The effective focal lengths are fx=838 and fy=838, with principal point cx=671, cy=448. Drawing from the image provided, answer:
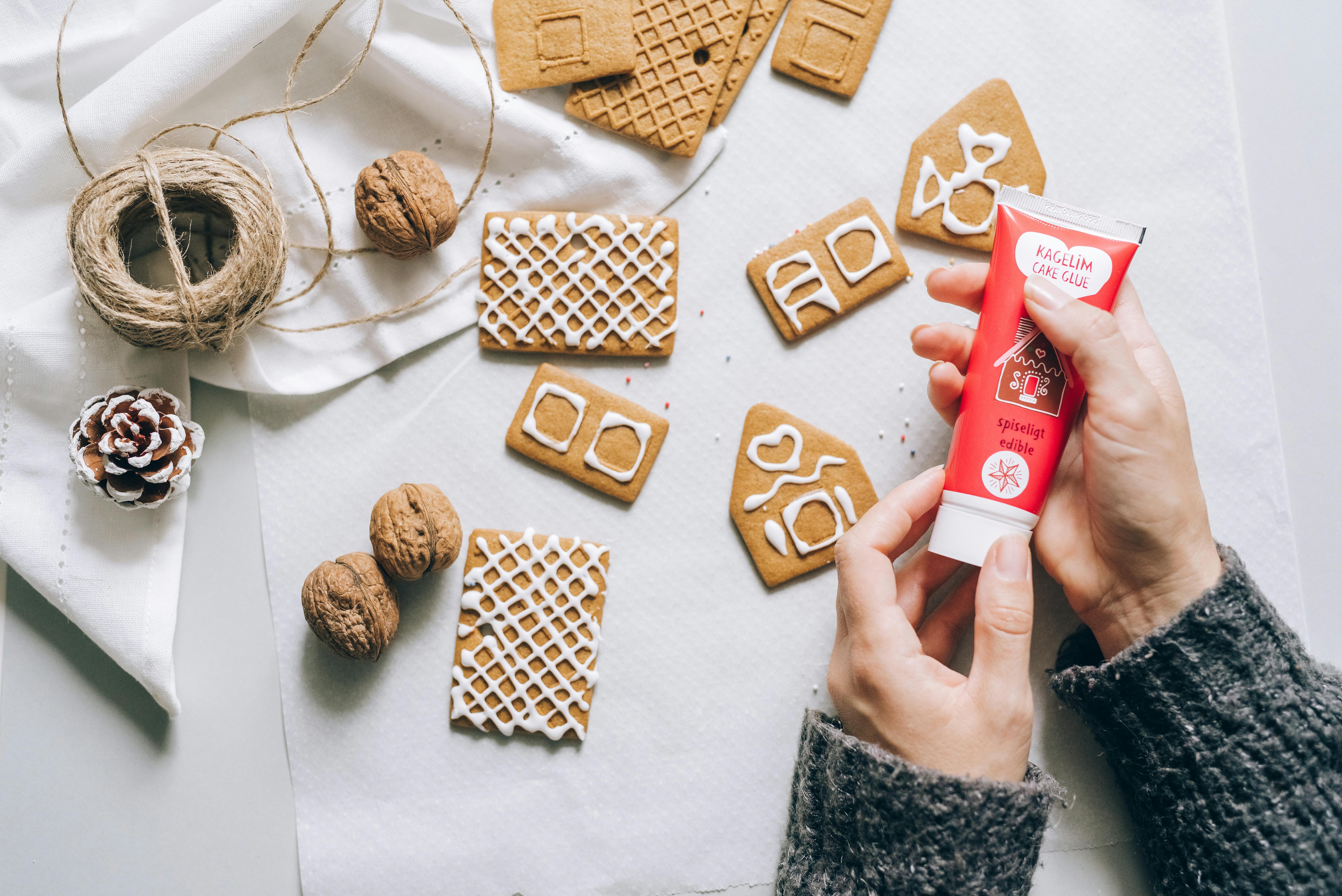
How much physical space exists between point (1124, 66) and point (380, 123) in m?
1.02

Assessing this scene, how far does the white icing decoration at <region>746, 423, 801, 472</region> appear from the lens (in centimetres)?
112

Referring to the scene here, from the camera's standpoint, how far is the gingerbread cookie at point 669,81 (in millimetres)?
1120

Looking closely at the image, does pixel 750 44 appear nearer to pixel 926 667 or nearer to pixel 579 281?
pixel 579 281

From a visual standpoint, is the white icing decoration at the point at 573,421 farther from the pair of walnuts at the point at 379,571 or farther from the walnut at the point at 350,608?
the walnut at the point at 350,608

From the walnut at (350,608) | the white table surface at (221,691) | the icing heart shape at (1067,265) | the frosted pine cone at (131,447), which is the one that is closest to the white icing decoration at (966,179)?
the icing heart shape at (1067,265)

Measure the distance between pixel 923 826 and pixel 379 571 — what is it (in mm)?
714

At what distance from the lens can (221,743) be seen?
114 centimetres

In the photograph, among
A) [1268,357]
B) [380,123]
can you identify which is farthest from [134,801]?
[1268,357]

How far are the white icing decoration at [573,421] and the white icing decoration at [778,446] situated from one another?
232 mm

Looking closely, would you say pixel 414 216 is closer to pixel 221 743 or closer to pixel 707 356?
pixel 707 356

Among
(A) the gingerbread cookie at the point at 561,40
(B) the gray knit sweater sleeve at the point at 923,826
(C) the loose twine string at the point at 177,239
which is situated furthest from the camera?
(A) the gingerbread cookie at the point at 561,40

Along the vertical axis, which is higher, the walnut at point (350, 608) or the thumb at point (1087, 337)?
the thumb at point (1087, 337)

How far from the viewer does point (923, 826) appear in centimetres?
83

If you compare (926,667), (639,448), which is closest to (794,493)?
(639,448)
